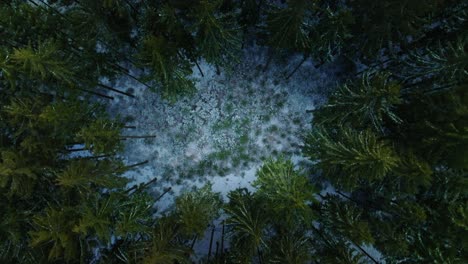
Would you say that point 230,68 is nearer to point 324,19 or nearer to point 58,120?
point 324,19

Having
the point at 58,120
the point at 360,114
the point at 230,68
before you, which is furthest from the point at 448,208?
the point at 58,120

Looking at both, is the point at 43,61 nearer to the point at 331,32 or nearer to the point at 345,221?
the point at 331,32

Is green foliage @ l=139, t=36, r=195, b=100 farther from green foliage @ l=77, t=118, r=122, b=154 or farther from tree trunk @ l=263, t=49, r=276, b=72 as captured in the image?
tree trunk @ l=263, t=49, r=276, b=72

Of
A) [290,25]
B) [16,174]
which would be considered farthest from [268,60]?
[16,174]

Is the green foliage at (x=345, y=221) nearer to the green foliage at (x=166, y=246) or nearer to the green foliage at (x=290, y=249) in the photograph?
the green foliage at (x=290, y=249)

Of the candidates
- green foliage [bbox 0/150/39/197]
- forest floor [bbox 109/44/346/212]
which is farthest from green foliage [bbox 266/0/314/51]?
green foliage [bbox 0/150/39/197]

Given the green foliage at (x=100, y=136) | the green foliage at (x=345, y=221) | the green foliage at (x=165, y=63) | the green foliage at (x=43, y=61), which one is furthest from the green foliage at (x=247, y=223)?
the green foliage at (x=43, y=61)
